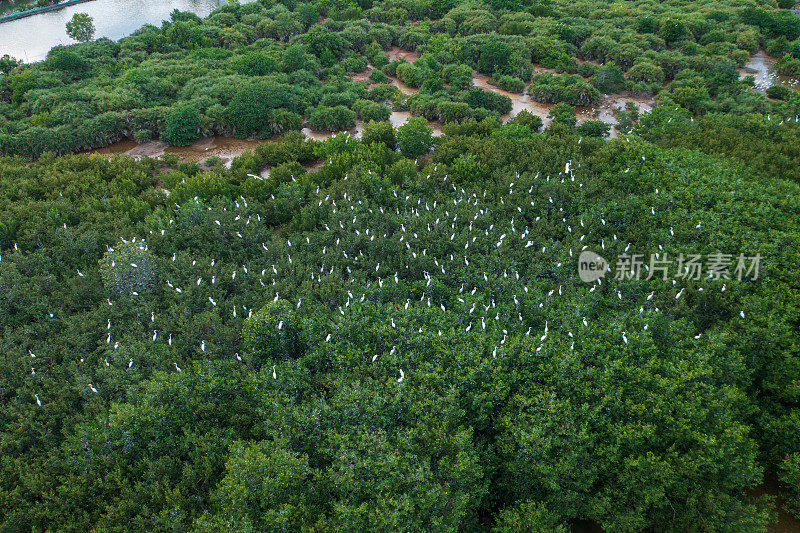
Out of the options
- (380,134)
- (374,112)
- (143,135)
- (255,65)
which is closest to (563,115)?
(380,134)

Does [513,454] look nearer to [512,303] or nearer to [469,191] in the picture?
[512,303]

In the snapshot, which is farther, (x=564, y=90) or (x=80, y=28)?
(x=80, y=28)

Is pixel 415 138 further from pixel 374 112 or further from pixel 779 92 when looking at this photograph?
pixel 779 92

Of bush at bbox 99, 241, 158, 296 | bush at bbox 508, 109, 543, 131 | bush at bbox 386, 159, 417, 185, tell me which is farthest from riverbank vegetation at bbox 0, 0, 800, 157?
bush at bbox 99, 241, 158, 296

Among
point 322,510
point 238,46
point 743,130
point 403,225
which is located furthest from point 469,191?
point 238,46

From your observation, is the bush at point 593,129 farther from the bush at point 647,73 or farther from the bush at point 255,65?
the bush at point 255,65

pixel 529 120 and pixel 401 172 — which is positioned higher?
pixel 529 120
